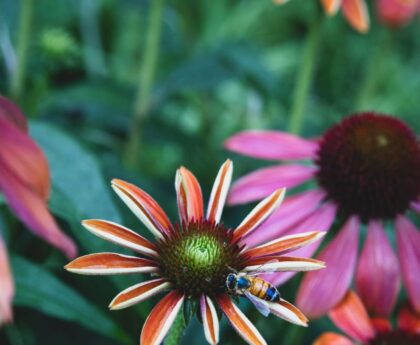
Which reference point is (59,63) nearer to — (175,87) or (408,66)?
(175,87)

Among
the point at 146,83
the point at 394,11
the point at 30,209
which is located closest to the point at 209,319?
the point at 30,209

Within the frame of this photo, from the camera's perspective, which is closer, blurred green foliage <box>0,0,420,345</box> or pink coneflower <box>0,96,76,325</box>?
pink coneflower <box>0,96,76,325</box>

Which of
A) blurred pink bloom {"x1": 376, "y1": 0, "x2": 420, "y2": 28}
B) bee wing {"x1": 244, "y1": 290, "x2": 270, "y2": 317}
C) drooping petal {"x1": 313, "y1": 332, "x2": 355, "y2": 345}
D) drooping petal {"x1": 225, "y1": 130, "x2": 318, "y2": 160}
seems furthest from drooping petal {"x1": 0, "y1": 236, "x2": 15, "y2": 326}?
blurred pink bloom {"x1": 376, "y1": 0, "x2": 420, "y2": 28}

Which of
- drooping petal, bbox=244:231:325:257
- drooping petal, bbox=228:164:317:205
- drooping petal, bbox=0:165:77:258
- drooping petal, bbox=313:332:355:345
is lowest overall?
drooping petal, bbox=313:332:355:345

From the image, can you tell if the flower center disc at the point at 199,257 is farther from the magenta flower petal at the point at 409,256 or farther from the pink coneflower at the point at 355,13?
the pink coneflower at the point at 355,13

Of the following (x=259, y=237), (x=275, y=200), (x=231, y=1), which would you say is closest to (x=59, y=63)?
(x=259, y=237)

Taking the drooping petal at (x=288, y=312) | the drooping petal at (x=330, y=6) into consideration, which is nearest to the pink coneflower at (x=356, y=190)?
the drooping petal at (x=330, y=6)

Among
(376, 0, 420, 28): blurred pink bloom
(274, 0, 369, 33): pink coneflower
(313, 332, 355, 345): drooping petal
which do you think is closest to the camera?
(313, 332, 355, 345): drooping petal

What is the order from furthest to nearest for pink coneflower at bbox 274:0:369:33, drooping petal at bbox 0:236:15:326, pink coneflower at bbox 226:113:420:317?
pink coneflower at bbox 274:0:369:33
pink coneflower at bbox 226:113:420:317
drooping petal at bbox 0:236:15:326

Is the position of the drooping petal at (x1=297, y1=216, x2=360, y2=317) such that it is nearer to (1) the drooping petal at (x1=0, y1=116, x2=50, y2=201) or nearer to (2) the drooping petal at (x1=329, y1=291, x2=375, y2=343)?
(2) the drooping petal at (x1=329, y1=291, x2=375, y2=343)
